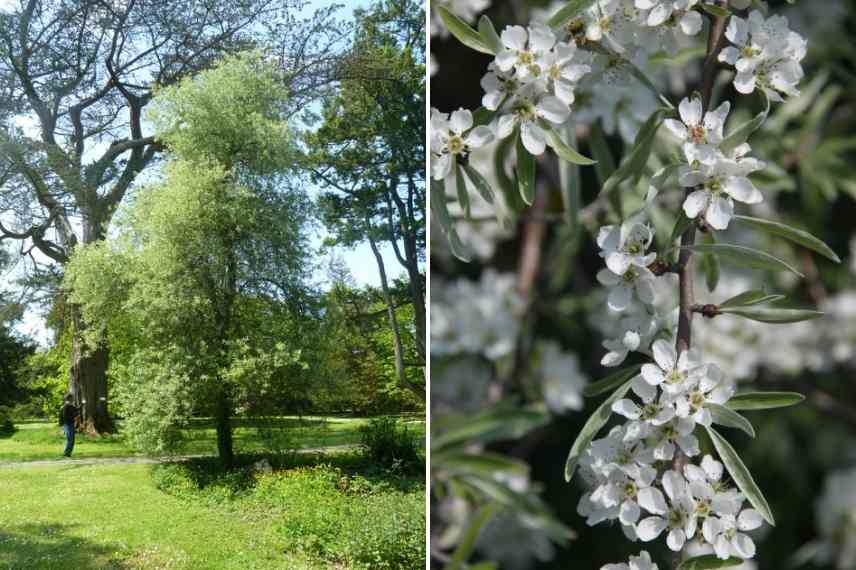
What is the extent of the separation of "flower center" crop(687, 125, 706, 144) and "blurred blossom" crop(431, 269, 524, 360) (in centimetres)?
53

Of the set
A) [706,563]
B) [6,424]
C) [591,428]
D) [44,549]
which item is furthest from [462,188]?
[44,549]

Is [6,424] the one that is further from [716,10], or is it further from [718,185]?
[716,10]

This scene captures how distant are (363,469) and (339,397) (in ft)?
0.69

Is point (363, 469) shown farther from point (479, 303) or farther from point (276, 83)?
point (276, 83)

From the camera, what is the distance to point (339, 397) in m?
2.18

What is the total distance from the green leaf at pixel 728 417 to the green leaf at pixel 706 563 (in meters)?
0.22

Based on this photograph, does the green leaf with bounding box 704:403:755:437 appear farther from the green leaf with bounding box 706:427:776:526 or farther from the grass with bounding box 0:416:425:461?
the grass with bounding box 0:416:425:461

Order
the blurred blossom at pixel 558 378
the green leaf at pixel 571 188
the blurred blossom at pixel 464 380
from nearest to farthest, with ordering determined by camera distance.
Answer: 1. the green leaf at pixel 571 188
2. the blurred blossom at pixel 558 378
3. the blurred blossom at pixel 464 380

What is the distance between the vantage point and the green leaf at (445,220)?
1.53m

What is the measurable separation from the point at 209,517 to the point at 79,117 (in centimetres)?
99

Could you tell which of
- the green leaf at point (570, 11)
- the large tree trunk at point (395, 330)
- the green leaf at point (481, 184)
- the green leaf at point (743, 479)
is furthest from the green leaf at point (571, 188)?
the large tree trunk at point (395, 330)

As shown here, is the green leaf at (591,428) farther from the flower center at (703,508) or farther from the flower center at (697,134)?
the flower center at (697,134)

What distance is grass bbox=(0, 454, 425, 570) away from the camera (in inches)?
74.9

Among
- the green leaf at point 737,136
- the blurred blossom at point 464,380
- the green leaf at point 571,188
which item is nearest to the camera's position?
the green leaf at point 737,136
